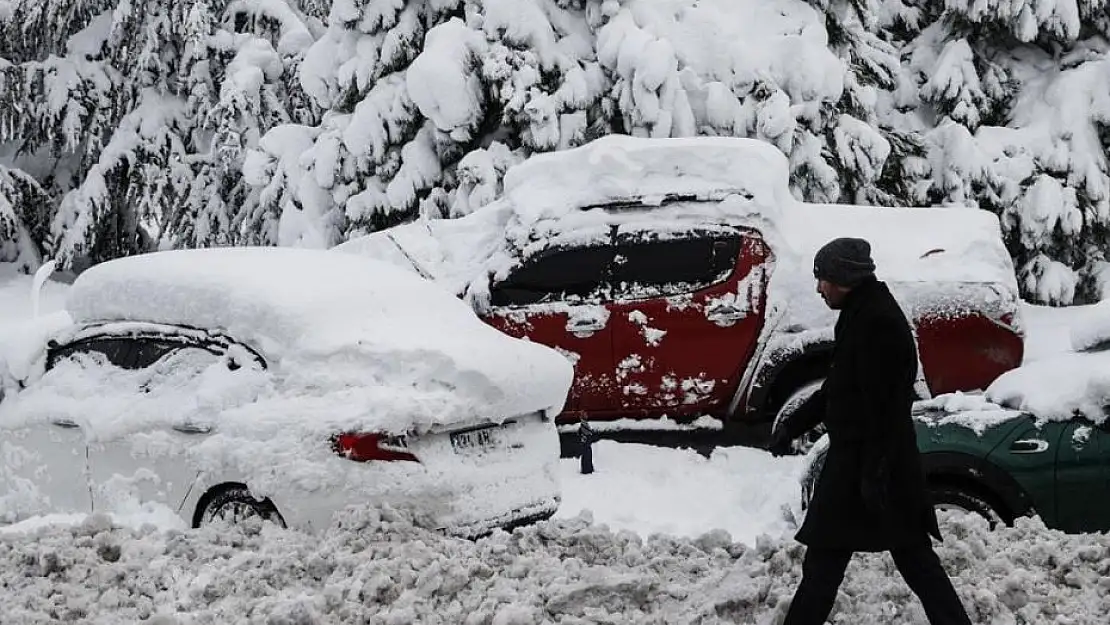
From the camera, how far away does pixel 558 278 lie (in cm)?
776

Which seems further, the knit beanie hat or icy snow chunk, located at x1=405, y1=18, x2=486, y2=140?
icy snow chunk, located at x1=405, y1=18, x2=486, y2=140

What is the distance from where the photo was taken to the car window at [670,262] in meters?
7.55

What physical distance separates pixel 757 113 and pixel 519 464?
6.70 metres

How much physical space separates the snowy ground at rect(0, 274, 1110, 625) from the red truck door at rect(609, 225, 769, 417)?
248cm

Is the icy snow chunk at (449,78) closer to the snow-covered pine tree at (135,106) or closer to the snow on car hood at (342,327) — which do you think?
the snow on car hood at (342,327)

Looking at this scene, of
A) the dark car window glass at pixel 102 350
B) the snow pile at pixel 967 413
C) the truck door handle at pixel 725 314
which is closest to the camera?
the snow pile at pixel 967 413

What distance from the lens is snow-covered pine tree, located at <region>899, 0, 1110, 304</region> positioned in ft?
40.3

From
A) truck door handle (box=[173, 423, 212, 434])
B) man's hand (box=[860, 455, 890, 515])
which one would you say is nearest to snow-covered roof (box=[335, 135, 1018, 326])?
truck door handle (box=[173, 423, 212, 434])

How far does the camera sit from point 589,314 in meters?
7.59

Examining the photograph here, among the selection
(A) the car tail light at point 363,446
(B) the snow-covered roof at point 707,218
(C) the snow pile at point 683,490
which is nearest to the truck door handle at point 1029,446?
(C) the snow pile at point 683,490

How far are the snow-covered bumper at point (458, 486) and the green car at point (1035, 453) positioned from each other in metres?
1.91

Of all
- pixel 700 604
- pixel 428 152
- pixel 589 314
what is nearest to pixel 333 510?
pixel 700 604

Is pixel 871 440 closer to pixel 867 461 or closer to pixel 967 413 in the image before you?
pixel 867 461

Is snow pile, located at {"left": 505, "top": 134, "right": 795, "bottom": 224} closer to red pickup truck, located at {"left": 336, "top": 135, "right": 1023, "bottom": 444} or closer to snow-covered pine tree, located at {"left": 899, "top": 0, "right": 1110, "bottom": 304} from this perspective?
red pickup truck, located at {"left": 336, "top": 135, "right": 1023, "bottom": 444}
